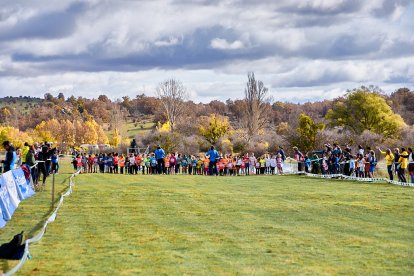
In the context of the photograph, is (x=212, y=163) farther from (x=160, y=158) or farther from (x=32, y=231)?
(x=32, y=231)

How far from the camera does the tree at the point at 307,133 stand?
58375 mm

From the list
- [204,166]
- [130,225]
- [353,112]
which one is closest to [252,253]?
[130,225]

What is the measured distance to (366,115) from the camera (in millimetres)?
93438

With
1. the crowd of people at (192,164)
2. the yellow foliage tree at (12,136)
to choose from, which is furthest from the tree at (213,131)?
the crowd of people at (192,164)

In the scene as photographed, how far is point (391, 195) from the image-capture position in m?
24.2

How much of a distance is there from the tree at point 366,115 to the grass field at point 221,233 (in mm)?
68861

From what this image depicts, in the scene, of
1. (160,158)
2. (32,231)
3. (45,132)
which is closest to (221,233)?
(32,231)

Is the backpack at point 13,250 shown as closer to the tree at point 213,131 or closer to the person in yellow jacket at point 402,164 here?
the person in yellow jacket at point 402,164

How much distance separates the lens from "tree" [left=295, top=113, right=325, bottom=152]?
58.4 meters

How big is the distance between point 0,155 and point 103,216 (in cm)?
7924

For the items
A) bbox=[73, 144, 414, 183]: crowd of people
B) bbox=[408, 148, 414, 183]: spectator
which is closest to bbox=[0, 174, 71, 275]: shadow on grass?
bbox=[408, 148, 414, 183]: spectator

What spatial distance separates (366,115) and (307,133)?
37684 millimetres

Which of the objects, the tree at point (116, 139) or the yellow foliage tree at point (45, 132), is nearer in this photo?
the tree at point (116, 139)

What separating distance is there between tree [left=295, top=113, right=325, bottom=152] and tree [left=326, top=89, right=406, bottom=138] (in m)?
32.7
